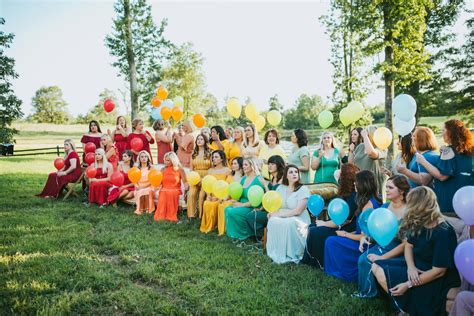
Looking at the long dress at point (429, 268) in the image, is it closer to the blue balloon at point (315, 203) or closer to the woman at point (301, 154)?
the blue balloon at point (315, 203)

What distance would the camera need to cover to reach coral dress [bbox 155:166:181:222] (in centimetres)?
786

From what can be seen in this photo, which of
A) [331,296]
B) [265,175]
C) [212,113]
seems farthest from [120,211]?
[212,113]

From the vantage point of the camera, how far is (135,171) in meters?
8.23

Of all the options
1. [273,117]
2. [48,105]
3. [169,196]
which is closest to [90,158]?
[169,196]

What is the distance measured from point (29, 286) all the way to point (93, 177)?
5.03m

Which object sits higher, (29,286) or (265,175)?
(265,175)

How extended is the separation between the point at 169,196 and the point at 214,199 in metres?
1.28

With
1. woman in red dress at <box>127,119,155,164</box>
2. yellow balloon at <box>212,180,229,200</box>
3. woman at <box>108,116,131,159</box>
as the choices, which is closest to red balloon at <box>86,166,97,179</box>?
woman at <box>108,116,131,159</box>

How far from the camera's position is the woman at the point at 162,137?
908 centimetres

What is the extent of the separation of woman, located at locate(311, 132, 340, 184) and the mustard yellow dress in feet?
8.19

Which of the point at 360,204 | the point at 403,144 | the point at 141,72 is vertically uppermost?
the point at 141,72

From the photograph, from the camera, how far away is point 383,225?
3697 millimetres

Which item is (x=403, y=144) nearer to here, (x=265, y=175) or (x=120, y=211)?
(x=265, y=175)

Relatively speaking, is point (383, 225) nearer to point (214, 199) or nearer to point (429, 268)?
point (429, 268)
